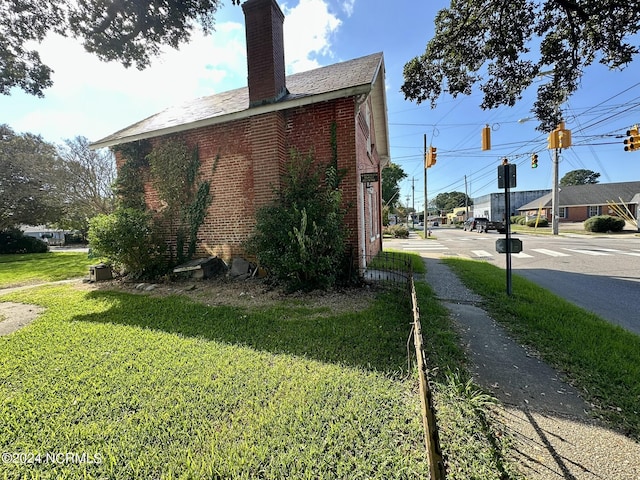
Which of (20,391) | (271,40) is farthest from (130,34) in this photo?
(20,391)

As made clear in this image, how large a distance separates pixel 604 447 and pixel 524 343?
1880 millimetres

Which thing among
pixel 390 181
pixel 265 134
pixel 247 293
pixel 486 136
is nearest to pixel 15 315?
pixel 247 293

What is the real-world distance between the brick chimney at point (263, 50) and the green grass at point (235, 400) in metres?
6.03

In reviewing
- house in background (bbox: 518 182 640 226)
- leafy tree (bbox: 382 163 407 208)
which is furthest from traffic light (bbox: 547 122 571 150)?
house in background (bbox: 518 182 640 226)

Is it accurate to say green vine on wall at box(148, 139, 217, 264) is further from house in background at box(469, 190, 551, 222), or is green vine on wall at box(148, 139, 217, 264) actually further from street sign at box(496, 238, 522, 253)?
house in background at box(469, 190, 551, 222)

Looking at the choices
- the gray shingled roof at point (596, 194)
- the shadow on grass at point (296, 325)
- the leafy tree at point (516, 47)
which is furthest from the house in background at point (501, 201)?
the shadow on grass at point (296, 325)

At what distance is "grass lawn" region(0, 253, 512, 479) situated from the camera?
1877 mm

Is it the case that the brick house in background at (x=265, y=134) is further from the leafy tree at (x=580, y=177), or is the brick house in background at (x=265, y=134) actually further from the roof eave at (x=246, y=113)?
the leafy tree at (x=580, y=177)

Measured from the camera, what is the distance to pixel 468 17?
21.9ft

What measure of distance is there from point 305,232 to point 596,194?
179ft

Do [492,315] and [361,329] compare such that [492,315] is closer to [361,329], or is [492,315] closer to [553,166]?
[361,329]

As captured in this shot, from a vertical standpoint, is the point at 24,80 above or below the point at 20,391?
above

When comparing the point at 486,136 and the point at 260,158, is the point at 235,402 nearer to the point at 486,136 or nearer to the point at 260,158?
the point at 260,158

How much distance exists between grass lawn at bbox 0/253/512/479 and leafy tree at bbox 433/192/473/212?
4261 inches
